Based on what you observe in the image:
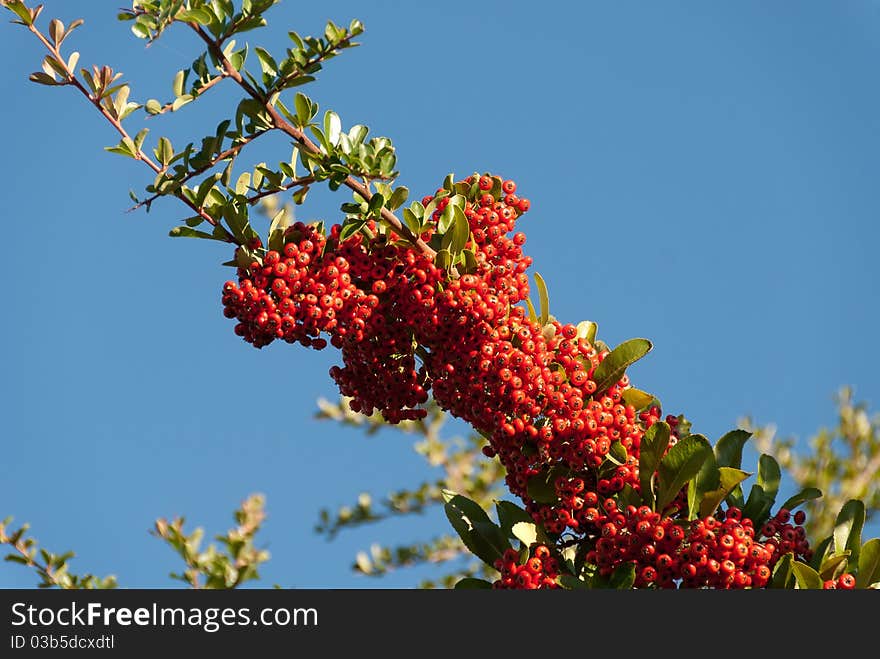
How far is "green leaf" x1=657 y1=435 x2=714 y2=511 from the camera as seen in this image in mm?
4965

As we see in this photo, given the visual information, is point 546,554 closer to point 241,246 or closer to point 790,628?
point 790,628

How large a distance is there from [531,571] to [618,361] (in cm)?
114

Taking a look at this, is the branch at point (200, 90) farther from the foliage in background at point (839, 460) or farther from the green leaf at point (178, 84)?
the foliage in background at point (839, 460)

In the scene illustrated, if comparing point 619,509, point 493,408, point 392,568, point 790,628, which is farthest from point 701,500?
point 392,568

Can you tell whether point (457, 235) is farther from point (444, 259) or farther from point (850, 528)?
point (850, 528)

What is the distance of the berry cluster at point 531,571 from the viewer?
486 cm

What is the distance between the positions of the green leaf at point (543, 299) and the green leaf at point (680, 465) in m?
0.97

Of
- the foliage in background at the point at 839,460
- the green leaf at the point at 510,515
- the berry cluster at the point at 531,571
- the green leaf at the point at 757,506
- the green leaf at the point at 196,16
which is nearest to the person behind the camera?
the green leaf at the point at 196,16

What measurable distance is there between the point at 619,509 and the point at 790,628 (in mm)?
926

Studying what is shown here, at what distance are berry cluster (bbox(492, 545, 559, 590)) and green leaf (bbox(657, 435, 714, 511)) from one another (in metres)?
0.59

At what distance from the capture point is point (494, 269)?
5293mm

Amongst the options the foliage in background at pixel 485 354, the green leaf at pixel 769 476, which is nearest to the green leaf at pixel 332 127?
the foliage in background at pixel 485 354

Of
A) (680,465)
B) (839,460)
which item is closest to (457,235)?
(680,465)

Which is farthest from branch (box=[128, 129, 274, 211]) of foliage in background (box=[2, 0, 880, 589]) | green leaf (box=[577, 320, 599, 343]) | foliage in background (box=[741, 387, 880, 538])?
foliage in background (box=[741, 387, 880, 538])
